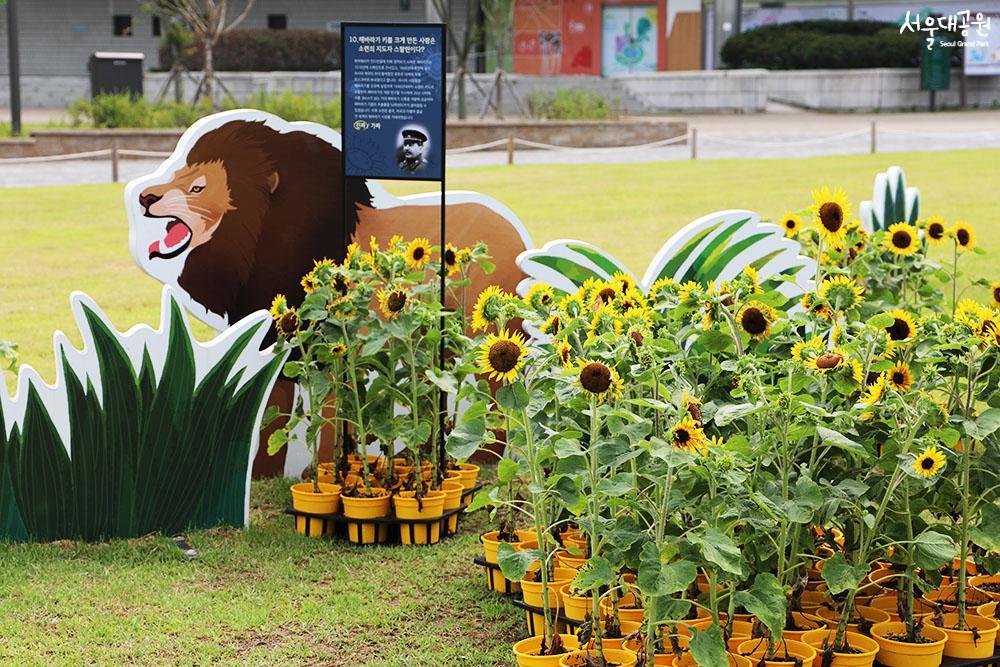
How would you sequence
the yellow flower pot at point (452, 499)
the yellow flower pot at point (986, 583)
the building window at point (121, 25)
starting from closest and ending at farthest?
the yellow flower pot at point (986, 583)
the yellow flower pot at point (452, 499)
the building window at point (121, 25)

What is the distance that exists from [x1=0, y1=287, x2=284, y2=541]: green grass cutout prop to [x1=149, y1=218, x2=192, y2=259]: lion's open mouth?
1.99 feet

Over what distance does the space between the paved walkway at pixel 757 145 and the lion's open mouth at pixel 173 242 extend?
503 inches

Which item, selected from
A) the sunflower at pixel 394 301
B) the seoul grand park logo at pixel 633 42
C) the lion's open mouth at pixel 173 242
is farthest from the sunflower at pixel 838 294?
the seoul grand park logo at pixel 633 42

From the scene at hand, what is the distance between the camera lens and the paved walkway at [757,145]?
19.5 metres

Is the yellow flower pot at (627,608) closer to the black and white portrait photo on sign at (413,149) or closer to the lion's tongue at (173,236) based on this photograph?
the black and white portrait photo on sign at (413,149)

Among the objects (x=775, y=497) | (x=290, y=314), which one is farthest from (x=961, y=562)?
(x=290, y=314)

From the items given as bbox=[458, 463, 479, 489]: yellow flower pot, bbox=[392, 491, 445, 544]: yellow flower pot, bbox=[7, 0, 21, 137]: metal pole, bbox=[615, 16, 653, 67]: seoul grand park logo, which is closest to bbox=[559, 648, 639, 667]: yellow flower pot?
bbox=[392, 491, 445, 544]: yellow flower pot

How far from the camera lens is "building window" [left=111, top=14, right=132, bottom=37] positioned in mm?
38219

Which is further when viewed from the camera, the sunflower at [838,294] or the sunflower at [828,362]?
the sunflower at [838,294]

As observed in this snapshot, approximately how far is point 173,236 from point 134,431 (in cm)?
102

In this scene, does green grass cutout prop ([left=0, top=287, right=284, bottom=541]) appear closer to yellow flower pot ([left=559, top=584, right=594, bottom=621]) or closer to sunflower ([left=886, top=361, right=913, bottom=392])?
yellow flower pot ([left=559, top=584, right=594, bottom=621])

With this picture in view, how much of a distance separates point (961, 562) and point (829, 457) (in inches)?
19.5

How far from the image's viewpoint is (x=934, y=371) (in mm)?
3971

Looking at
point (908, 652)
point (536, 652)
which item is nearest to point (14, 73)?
point (536, 652)
